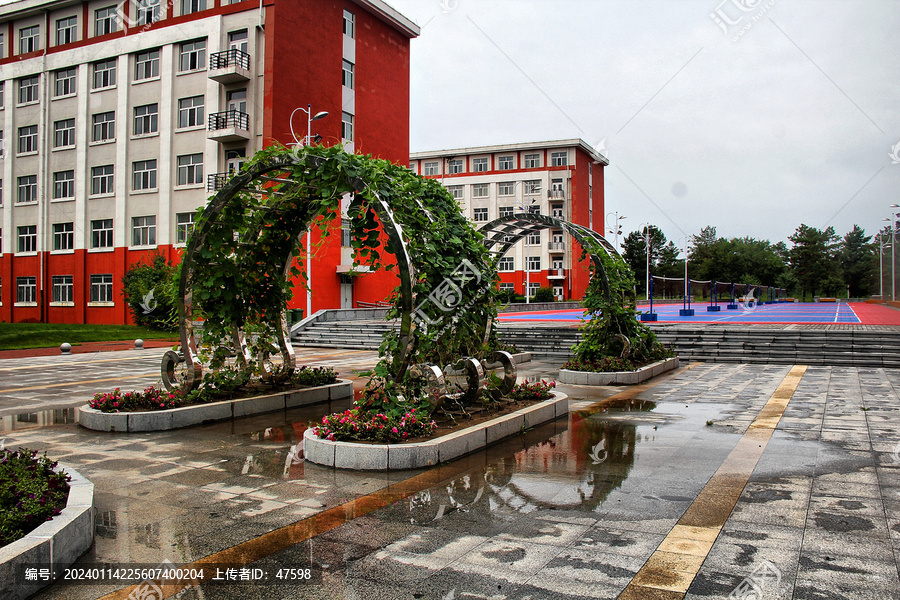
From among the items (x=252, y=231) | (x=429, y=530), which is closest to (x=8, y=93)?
(x=252, y=231)

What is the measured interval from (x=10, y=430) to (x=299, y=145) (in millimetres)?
5180

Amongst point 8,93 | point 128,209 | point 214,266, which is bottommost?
point 214,266

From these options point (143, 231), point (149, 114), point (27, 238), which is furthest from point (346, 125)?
point (27, 238)

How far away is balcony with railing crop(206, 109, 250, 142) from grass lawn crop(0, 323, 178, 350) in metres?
9.02

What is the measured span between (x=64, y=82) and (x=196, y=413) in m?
32.4

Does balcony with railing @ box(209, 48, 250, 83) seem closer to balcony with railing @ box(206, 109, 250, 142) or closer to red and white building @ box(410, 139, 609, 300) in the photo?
balcony with railing @ box(206, 109, 250, 142)

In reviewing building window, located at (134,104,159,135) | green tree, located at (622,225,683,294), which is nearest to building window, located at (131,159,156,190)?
building window, located at (134,104,159,135)

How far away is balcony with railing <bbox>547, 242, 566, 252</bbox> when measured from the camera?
196ft

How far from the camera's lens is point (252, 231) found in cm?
923

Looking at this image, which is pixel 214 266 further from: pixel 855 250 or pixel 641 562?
Answer: pixel 855 250

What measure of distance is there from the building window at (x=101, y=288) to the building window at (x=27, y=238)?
4975mm

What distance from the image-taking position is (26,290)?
34125mm

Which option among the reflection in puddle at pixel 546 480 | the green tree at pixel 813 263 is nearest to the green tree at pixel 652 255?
the green tree at pixel 813 263

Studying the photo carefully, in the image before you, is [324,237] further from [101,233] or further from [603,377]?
[101,233]
